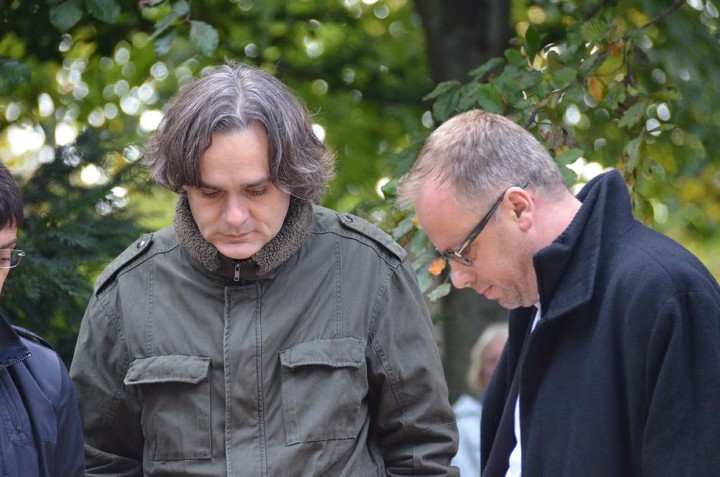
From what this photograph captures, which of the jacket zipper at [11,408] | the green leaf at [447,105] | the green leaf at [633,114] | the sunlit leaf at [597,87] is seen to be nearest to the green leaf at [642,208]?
the green leaf at [633,114]

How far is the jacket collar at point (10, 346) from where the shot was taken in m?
2.46

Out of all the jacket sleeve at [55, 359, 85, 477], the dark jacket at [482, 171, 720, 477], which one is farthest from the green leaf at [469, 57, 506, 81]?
the jacket sleeve at [55, 359, 85, 477]

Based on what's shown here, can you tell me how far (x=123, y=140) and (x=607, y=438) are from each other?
2.97 m

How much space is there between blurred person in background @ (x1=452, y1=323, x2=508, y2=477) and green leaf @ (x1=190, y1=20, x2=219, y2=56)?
6.59ft

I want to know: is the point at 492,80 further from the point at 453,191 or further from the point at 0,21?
the point at 0,21

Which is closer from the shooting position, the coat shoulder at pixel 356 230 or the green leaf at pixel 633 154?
the coat shoulder at pixel 356 230

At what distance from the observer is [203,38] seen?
3.97 m

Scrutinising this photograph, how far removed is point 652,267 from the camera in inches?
86.5

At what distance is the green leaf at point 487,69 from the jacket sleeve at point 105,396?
195 centimetres

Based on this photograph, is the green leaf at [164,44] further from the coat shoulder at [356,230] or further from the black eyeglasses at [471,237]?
the black eyeglasses at [471,237]

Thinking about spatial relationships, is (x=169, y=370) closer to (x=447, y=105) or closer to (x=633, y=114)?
Answer: (x=447, y=105)

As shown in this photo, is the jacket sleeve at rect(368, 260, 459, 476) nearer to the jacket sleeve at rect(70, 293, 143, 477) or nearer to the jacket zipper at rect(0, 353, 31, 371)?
the jacket sleeve at rect(70, 293, 143, 477)

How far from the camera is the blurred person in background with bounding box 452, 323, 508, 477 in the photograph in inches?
201

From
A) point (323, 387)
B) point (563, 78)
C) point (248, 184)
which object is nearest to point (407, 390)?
point (323, 387)
